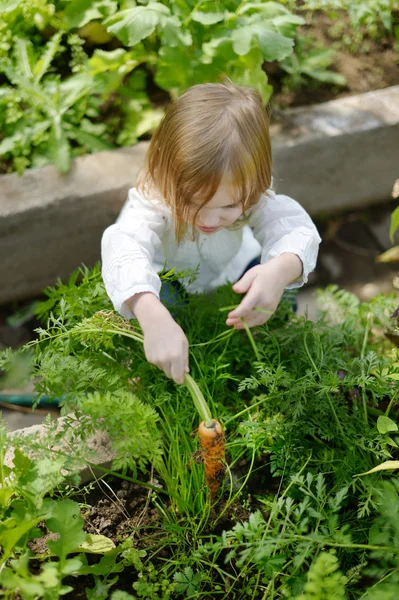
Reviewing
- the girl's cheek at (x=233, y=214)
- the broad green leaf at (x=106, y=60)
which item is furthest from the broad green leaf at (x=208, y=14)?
the girl's cheek at (x=233, y=214)

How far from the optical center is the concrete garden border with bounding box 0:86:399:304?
88.0 inches

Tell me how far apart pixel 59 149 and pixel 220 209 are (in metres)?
0.91

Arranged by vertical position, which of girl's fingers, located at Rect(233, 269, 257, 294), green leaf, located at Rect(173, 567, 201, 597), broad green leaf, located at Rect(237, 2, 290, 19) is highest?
broad green leaf, located at Rect(237, 2, 290, 19)

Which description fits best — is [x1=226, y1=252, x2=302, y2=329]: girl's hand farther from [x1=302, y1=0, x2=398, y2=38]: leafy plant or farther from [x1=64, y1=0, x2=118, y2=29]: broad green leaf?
[x1=302, y1=0, x2=398, y2=38]: leafy plant

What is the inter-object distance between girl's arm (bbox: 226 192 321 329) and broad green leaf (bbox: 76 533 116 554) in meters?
0.64

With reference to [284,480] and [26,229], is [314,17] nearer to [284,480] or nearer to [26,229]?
[26,229]

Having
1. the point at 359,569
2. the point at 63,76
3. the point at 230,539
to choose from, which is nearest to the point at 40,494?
the point at 230,539

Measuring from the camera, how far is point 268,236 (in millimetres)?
1841

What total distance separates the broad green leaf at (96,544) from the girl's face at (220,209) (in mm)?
860

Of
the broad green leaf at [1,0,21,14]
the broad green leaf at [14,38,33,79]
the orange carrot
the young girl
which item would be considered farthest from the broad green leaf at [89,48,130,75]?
the orange carrot

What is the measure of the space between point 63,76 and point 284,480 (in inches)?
71.5

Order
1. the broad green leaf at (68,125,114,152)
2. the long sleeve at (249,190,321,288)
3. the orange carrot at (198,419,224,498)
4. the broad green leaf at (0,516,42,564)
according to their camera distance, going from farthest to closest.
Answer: the broad green leaf at (68,125,114,152) < the long sleeve at (249,190,321,288) < the orange carrot at (198,419,224,498) < the broad green leaf at (0,516,42,564)

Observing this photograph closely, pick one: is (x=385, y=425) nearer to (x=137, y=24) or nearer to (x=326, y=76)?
(x=137, y=24)

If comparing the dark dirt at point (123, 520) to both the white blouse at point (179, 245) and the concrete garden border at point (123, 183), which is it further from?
the concrete garden border at point (123, 183)
